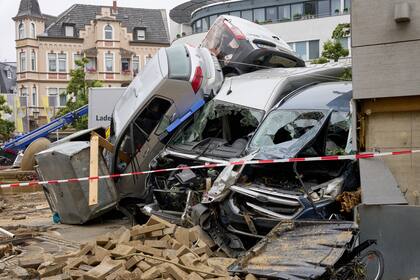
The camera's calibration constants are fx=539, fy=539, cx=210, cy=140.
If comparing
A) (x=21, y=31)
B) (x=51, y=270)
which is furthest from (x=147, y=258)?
(x=21, y=31)

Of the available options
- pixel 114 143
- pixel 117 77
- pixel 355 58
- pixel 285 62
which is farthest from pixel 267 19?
pixel 355 58

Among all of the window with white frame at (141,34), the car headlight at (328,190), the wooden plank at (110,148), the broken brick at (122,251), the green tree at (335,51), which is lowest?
the broken brick at (122,251)

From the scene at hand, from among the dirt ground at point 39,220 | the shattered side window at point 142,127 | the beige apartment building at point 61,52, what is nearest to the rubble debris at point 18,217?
the dirt ground at point 39,220

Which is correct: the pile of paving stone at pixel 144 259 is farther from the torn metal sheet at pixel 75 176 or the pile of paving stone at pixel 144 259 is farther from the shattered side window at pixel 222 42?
the shattered side window at pixel 222 42

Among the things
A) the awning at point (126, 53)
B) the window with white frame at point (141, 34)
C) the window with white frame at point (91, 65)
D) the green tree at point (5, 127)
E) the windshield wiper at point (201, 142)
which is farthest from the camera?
the window with white frame at point (141, 34)

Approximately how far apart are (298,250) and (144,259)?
1.75 meters

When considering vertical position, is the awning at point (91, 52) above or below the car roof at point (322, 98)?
above

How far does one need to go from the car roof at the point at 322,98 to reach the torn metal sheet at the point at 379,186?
4.06 feet

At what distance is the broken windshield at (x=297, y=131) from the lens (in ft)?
23.2

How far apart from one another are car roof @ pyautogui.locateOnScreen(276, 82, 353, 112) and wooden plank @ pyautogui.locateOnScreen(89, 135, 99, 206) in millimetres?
3391

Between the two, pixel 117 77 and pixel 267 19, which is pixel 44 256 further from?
pixel 117 77

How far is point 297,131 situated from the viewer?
7438mm

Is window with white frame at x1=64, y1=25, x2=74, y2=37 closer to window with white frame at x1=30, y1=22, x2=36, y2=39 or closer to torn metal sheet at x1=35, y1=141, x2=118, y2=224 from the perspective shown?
window with white frame at x1=30, y1=22, x2=36, y2=39

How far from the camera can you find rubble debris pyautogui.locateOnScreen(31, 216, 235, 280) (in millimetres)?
5750
